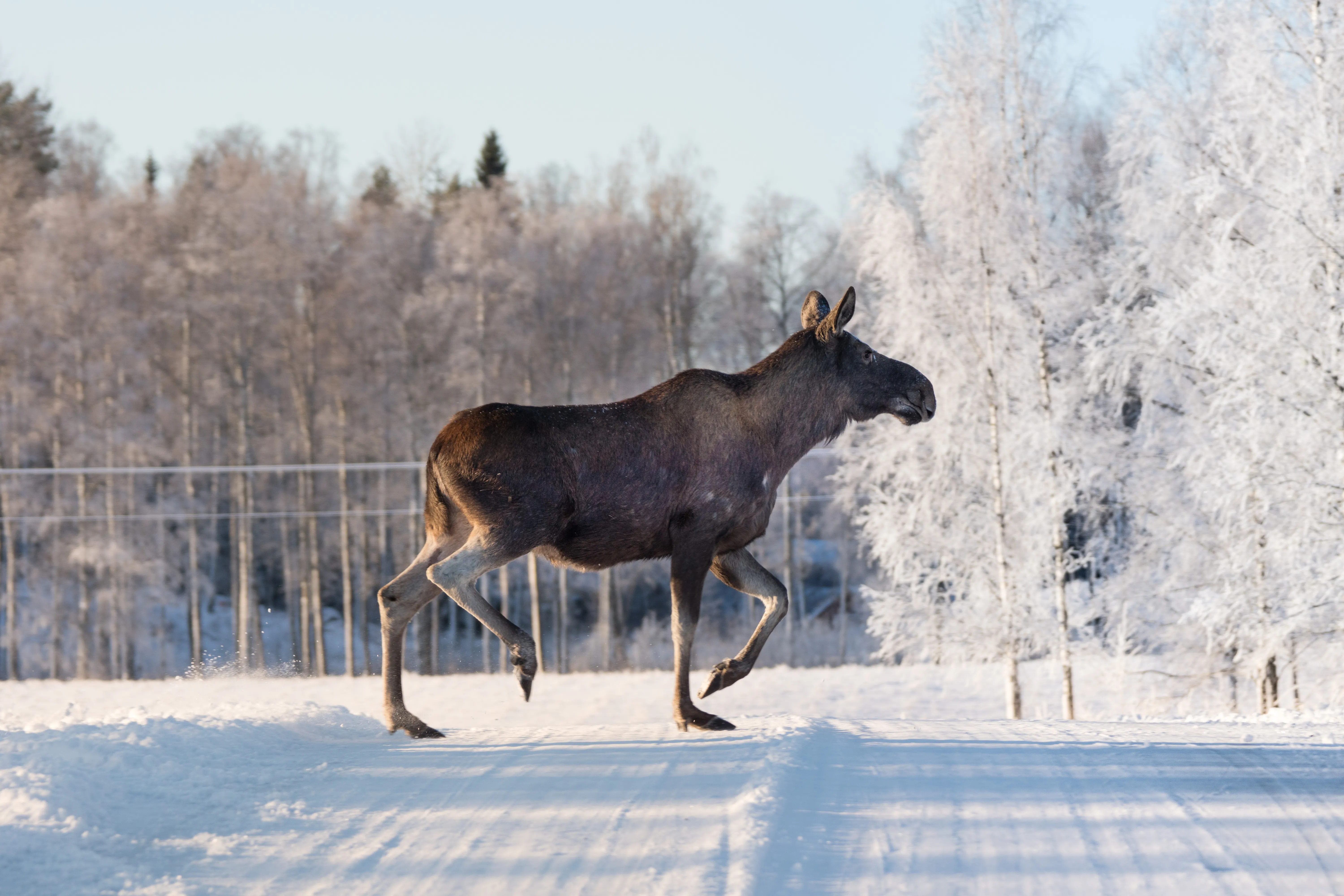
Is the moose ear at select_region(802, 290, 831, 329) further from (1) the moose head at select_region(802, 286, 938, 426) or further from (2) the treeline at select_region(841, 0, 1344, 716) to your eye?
(2) the treeline at select_region(841, 0, 1344, 716)

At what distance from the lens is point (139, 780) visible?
4672mm

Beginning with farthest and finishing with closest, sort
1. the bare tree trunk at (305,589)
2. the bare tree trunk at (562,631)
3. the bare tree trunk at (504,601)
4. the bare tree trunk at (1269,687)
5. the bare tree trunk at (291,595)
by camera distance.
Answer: the bare tree trunk at (291,595), the bare tree trunk at (305,589), the bare tree trunk at (504,601), the bare tree trunk at (562,631), the bare tree trunk at (1269,687)

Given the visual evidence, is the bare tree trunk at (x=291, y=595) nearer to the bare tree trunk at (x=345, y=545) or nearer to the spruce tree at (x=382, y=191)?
the bare tree trunk at (x=345, y=545)

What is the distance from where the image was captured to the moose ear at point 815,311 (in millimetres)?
6551

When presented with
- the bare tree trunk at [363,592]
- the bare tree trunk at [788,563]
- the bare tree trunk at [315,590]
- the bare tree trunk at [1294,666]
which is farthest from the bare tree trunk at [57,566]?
the bare tree trunk at [1294,666]

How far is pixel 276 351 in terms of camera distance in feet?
117

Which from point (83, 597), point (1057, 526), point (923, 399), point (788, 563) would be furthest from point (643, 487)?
point (83, 597)

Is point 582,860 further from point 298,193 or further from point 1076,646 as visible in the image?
point 298,193

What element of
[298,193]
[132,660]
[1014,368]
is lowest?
[132,660]

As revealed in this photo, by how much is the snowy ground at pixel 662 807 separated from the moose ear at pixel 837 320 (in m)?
2.14

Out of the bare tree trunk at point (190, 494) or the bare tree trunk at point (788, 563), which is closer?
the bare tree trunk at point (190, 494)

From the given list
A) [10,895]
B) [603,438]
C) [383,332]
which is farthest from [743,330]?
[10,895]

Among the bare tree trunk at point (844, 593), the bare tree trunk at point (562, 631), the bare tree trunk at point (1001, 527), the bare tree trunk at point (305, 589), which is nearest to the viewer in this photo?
the bare tree trunk at point (1001, 527)

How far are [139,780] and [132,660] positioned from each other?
32.4 m
